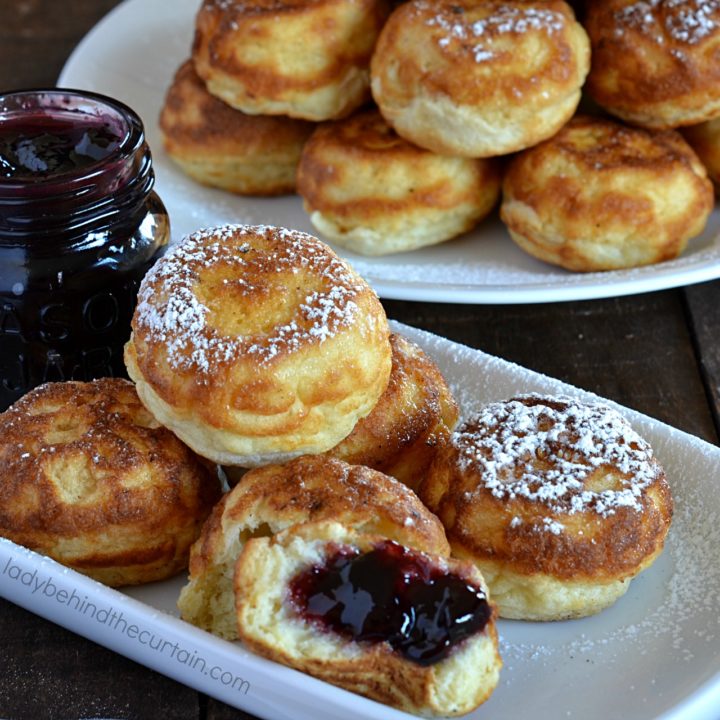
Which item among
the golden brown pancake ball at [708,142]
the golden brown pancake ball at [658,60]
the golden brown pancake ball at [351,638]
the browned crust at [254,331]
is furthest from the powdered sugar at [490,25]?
the golden brown pancake ball at [351,638]

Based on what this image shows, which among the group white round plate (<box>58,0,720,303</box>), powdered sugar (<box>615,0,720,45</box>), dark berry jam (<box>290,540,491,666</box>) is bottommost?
white round plate (<box>58,0,720,303</box>)

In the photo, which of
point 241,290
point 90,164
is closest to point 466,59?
point 90,164

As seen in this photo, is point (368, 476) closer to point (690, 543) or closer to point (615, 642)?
point (615, 642)

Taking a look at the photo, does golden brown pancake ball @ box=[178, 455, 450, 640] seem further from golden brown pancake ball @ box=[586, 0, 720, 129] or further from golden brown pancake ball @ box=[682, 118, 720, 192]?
golden brown pancake ball @ box=[682, 118, 720, 192]

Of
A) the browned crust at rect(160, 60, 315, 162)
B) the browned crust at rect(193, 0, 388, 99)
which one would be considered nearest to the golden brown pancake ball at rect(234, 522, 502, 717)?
the browned crust at rect(193, 0, 388, 99)

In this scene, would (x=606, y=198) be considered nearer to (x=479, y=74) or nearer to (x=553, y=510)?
(x=479, y=74)

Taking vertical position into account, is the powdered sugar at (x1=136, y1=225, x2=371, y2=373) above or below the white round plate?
above

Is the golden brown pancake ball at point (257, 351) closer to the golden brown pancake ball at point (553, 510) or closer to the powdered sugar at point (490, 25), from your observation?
the golden brown pancake ball at point (553, 510)
